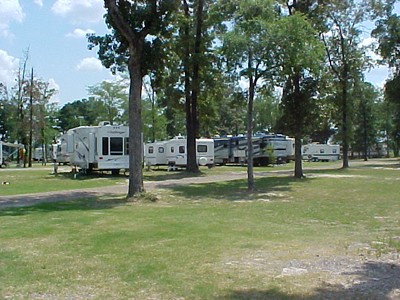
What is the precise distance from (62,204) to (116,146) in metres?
14.2

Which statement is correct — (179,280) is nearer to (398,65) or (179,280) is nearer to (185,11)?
(398,65)

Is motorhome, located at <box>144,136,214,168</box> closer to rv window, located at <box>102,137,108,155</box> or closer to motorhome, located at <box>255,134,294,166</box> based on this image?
motorhome, located at <box>255,134,294,166</box>

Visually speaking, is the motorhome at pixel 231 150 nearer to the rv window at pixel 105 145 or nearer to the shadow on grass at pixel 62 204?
the rv window at pixel 105 145

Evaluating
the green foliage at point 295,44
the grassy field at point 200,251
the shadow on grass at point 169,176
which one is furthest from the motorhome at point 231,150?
the grassy field at point 200,251

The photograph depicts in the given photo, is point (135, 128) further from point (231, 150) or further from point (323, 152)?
point (323, 152)

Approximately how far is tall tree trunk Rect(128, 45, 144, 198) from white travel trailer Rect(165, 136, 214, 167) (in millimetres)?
22897

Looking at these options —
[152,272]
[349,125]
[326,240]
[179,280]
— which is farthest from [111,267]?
[349,125]

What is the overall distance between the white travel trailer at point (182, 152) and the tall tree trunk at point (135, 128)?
22.9 metres

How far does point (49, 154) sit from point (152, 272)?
242ft

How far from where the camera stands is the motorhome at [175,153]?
40.6 metres

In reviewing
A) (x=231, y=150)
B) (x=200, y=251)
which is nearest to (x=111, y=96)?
(x=231, y=150)

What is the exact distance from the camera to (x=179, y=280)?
6148 millimetres

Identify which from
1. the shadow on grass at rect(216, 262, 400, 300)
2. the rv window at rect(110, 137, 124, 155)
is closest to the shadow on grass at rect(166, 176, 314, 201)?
the rv window at rect(110, 137, 124, 155)

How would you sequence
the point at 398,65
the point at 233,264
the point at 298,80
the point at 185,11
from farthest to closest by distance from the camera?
the point at 185,11
the point at 298,80
the point at 398,65
the point at 233,264
